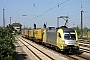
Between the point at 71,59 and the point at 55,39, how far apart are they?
7.15 metres

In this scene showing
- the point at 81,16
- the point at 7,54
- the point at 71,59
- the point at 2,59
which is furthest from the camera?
the point at 81,16

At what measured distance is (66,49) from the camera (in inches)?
974

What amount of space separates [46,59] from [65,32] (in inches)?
186

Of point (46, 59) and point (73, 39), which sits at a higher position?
point (73, 39)

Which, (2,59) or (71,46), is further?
(71,46)

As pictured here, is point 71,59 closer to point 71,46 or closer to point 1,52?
point 71,46

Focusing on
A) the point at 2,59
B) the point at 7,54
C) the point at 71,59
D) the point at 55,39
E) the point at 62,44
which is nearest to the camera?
the point at 2,59

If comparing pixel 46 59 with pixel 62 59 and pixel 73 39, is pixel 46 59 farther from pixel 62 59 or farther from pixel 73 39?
pixel 73 39

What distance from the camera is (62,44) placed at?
24.6m

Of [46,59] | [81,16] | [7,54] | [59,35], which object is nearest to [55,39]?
[59,35]

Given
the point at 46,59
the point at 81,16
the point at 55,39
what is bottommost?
the point at 46,59

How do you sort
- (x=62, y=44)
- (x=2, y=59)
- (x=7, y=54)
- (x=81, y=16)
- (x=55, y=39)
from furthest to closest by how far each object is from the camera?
1. (x=81, y=16)
2. (x=55, y=39)
3. (x=62, y=44)
4. (x=7, y=54)
5. (x=2, y=59)

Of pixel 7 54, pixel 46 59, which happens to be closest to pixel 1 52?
pixel 7 54

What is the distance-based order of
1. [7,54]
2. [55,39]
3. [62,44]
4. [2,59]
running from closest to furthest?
[2,59], [7,54], [62,44], [55,39]
